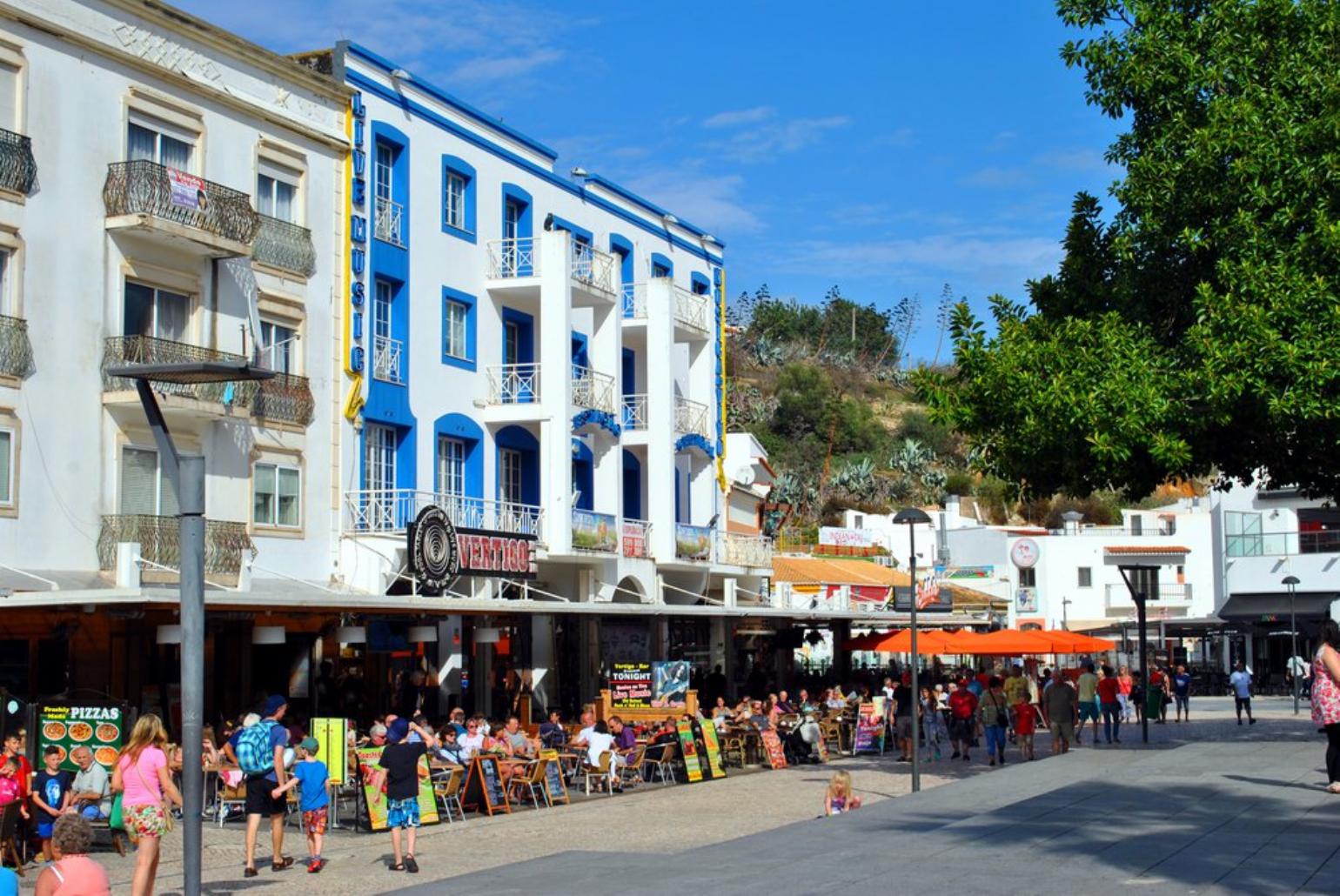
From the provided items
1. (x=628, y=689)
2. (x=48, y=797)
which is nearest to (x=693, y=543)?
(x=628, y=689)

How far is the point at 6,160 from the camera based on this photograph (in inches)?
920

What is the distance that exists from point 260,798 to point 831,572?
109 feet

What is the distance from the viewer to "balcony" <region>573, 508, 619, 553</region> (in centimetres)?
3491

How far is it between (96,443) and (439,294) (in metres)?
9.78

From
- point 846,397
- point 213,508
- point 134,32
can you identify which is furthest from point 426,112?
point 846,397

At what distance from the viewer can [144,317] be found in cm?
2589

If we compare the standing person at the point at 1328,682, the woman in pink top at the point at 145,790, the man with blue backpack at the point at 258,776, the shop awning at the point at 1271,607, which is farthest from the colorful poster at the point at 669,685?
the shop awning at the point at 1271,607

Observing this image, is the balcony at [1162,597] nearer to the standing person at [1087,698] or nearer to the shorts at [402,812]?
the standing person at [1087,698]

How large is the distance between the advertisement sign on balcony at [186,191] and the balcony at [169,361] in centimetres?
219

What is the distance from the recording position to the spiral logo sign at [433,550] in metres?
28.5

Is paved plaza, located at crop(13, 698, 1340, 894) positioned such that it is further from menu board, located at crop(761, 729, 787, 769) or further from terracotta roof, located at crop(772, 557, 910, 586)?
terracotta roof, located at crop(772, 557, 910, 586)

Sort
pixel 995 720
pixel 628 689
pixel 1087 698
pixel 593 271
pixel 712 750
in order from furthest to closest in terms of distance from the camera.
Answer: pixel 593 271 → pixel 1087 698 → pixel 995 720 → pixel 628 689 → pixel 712 750

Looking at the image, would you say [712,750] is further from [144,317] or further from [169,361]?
[144,317]

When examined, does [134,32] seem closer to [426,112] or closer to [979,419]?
[426,112]
